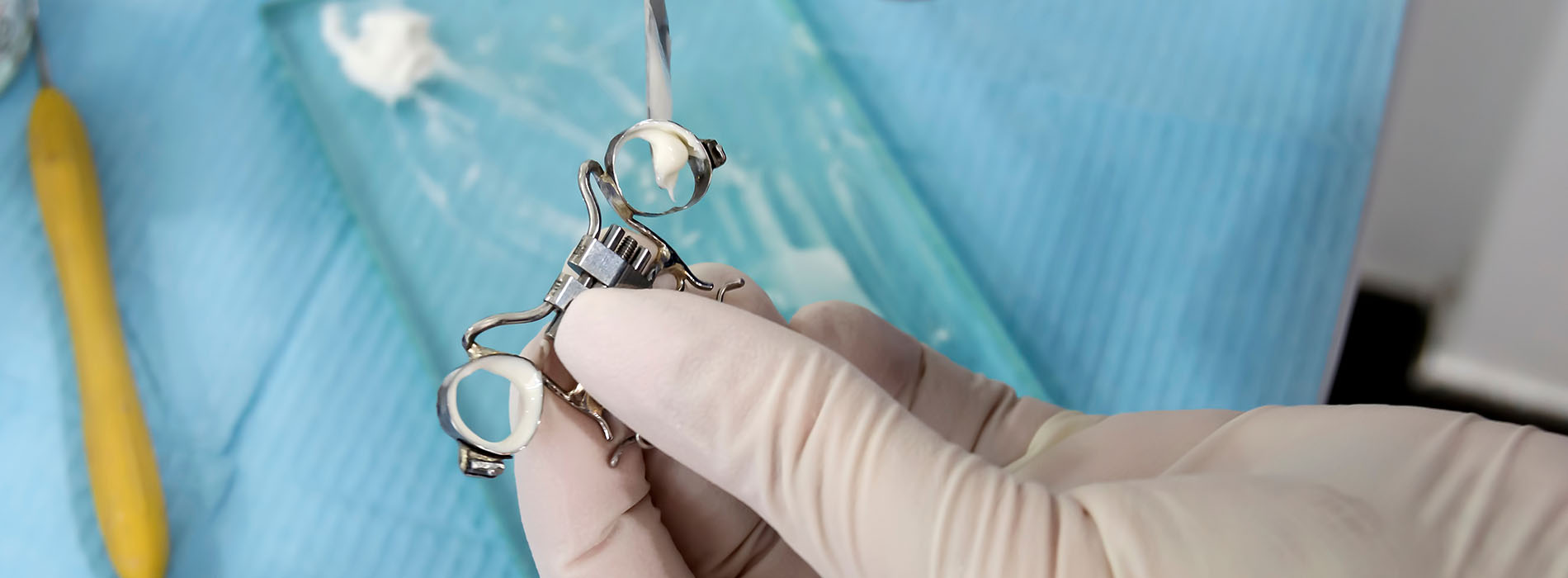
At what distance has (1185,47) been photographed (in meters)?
1.06

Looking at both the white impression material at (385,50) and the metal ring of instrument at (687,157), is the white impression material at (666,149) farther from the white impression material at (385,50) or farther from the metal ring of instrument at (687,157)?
the white impression material at (385,50)

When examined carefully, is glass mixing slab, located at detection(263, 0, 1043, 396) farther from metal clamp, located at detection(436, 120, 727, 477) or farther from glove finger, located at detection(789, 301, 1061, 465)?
metal clamp, located at detection(436, 120, 727, 477)

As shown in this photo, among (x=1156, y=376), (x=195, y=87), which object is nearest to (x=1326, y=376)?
(x=1156, y=376)

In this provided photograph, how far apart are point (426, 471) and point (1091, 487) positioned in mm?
586

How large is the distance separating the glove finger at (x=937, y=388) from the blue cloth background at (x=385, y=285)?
5.7 inches

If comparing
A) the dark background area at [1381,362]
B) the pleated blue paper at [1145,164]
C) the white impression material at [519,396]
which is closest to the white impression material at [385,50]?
the pleated blue paper at [1145,164]

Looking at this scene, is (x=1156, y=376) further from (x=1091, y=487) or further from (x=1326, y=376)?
(x=1091, y=487)

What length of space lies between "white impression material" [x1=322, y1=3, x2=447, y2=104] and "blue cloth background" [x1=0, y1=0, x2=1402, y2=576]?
7cm

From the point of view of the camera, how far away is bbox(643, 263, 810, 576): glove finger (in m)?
0.70

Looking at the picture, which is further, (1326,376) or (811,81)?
(811,81)

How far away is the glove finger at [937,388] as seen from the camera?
30.0 inches

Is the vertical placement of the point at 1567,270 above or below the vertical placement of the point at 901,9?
below

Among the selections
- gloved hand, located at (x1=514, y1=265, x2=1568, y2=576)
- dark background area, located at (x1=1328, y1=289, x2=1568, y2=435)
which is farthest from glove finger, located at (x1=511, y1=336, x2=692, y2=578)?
dark background area, located at (x1=1328, y1=289, x2=1568, y2=435)

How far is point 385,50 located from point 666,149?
55 centimetres
